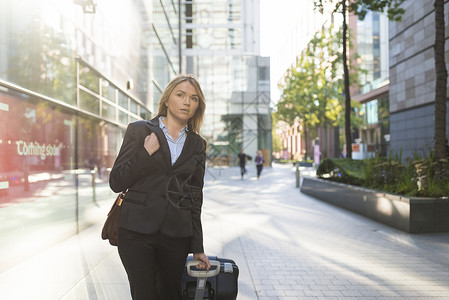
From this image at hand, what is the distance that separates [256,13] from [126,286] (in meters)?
44.8

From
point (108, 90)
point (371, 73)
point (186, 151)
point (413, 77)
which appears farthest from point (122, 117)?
point (371, 73)

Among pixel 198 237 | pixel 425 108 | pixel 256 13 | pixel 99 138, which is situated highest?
pixel 256 13

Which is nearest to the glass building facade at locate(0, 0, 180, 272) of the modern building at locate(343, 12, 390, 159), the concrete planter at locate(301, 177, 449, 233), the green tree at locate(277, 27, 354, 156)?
the concrete planter at locate(301, 177, 449, 233)

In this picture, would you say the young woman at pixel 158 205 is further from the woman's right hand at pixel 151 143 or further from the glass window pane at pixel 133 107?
the glass window pane at pixel 133 107

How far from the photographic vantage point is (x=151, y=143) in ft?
7.04

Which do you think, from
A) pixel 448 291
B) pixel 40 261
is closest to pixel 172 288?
pixel 448 291

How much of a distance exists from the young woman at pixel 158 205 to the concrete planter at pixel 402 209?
19.6ft

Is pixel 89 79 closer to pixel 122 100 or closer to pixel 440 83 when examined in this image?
pixel 122 100

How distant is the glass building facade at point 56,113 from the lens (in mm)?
5199

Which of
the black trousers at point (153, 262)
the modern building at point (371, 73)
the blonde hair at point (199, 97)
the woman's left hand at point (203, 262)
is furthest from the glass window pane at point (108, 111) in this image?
the modern building at point (371, 73)

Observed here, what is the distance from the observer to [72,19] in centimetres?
748

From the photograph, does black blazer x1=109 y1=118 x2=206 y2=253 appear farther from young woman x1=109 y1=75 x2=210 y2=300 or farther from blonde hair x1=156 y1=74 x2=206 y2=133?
blonde hair x1=156 y1=74 x2=206 y2=133

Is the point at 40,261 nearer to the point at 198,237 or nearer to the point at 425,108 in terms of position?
the point at 198,237

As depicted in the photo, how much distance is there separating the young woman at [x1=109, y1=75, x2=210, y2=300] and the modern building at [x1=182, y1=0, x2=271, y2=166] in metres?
38.9
